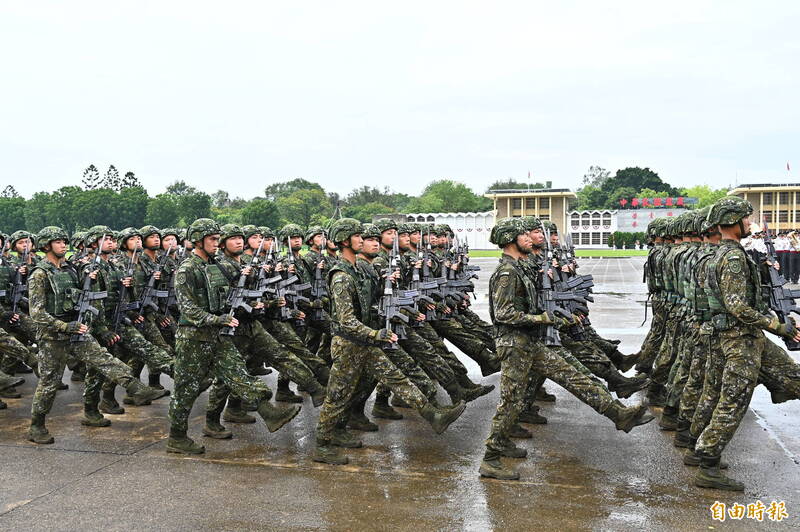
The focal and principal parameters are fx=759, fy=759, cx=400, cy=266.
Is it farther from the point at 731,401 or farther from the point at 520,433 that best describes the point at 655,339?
the point at 731,401

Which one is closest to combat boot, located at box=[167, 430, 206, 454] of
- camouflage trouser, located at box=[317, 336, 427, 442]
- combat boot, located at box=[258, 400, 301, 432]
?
combat boot, located at box=[258, 400, 301, 432]

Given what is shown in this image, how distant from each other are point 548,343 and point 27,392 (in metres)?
6.47

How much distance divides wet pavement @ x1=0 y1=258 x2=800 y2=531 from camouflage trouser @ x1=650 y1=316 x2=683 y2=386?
3.00 feet

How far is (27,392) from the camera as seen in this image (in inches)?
356

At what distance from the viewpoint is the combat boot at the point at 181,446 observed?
6.39 metres

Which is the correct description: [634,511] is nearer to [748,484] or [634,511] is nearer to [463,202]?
[748,484]

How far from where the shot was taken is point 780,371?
547 cm

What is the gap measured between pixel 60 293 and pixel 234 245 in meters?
1.67

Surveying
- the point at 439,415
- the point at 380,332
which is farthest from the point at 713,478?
the point at 380,332

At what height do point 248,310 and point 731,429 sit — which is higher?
point 248,310

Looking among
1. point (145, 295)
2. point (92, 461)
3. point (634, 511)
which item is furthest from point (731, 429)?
point (145, 295)

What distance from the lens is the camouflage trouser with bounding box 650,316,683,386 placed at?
7.93m

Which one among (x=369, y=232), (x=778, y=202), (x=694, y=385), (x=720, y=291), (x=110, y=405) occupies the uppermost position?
(x=369, y=232)

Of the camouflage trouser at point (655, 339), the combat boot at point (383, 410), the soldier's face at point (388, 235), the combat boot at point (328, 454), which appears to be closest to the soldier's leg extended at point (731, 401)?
the combat boot at point (328, 454)
